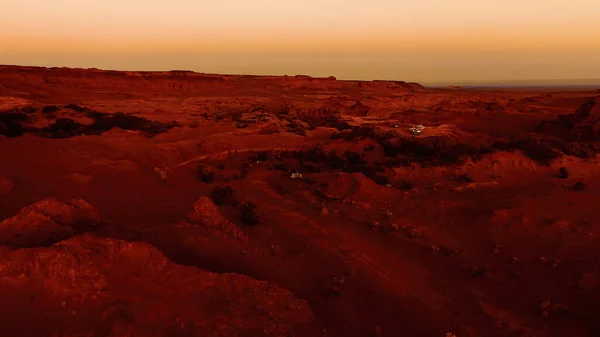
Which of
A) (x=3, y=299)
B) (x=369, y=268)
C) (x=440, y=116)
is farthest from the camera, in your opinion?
(x=440, y=116)

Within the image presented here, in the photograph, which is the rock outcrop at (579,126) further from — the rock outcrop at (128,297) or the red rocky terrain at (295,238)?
the rock outcrop at (128,297)

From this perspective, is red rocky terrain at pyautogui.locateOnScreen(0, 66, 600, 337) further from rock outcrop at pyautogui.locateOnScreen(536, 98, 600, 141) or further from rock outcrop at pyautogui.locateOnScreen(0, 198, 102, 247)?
rock outcrop at pyautogui.locateOnScreen(536, 98, 600, 141)

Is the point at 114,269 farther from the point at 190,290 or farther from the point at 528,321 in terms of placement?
the point at 528,321

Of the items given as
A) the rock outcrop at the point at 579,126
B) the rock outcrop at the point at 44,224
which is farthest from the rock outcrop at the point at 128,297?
the rock outcrop at the point at 579,126

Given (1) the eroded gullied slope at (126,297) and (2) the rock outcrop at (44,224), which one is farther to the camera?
(2) the rock outcrop at (44,224)

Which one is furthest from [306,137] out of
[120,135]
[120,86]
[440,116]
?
[120,86]

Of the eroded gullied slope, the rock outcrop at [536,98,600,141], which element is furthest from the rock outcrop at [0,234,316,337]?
the rock outcrop at [536,98,600,141]

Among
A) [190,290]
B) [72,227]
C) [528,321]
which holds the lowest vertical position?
[528,321]
